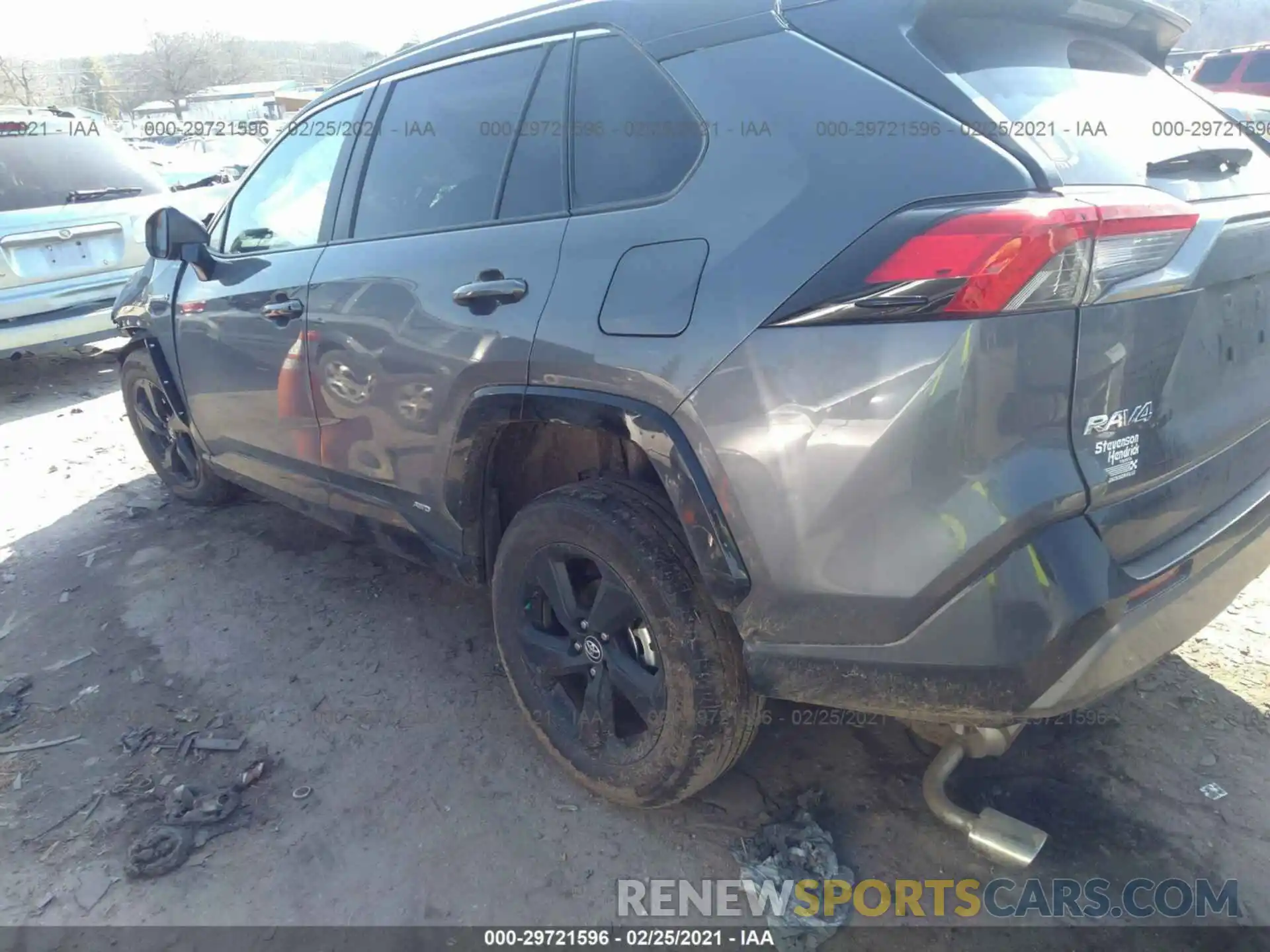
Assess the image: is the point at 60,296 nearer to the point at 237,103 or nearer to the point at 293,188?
the point at 293,188

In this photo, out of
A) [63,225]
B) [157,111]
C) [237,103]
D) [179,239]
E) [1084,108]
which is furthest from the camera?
[157,111]

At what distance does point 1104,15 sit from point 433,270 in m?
1.79

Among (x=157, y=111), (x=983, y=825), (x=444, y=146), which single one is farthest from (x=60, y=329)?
(x=157, y=111)

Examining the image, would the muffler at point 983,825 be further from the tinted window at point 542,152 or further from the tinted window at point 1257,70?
the tinted window at point 1257,70

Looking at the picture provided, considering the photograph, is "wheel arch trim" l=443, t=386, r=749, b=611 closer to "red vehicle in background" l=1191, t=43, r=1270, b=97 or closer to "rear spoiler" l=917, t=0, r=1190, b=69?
"rear spoiler" l=917, t=0, r=1190, b=69

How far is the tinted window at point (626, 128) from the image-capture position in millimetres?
1988

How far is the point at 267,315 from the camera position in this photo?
3090mm

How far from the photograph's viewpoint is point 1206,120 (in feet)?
7.18

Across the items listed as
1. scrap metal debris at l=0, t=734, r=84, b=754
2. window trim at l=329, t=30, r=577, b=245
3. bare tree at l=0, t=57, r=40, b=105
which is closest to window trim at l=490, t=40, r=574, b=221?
window trim at l=329, t=30, r=577, b=245

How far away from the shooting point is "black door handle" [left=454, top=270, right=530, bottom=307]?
220 cm

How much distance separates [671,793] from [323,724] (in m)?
1.25

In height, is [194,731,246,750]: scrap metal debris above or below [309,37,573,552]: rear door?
below

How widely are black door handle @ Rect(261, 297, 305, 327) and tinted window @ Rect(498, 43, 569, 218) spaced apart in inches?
37.5

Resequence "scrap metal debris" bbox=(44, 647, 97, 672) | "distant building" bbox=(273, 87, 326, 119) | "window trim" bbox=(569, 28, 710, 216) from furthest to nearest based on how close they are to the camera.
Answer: "distant building" bbox=(273, 87, 326, 119) → "scrap metal debris" bbox=(44, 647, 97, 672) → "window trim" bbox=(569, 28, 710, 216)
